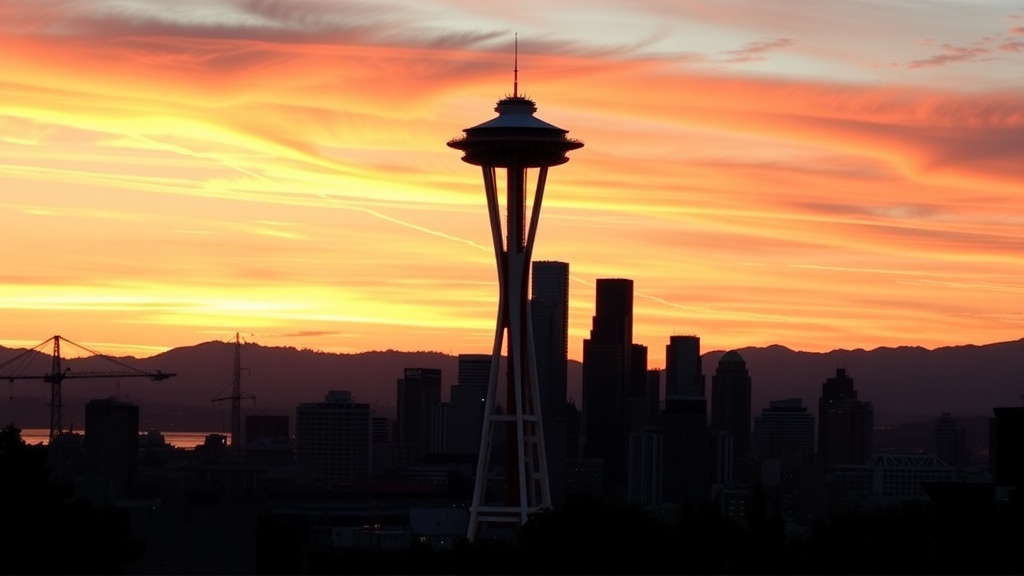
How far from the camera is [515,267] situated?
138625mm

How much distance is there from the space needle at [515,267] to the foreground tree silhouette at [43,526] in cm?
6290

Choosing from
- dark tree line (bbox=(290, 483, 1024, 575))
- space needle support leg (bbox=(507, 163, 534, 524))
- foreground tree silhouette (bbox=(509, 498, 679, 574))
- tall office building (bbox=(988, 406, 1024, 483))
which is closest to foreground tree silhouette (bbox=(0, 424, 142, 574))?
dark tree line (bbox=(290, 483, 1024, 575))

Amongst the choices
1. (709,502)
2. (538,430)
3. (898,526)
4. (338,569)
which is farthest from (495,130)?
(709,502)

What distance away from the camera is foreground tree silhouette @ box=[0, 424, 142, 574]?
68875 millimetres

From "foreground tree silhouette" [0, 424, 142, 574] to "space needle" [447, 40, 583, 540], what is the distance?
2476 inches

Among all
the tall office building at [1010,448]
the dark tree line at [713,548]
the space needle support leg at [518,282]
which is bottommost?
Result: the dark tree line at [713,548]

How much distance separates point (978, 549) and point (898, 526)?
34.4m

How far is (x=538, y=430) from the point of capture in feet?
486

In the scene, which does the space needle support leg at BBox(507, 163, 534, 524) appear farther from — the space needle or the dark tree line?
the dark tree line

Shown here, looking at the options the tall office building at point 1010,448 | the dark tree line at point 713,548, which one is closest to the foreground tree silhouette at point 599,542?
the dark tree line at point 713,548

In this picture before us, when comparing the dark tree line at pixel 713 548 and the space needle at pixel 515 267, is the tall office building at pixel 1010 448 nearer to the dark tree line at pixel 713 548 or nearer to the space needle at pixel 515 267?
the dark tree line at pixel 713 548

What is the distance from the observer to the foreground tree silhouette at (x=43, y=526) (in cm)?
6888

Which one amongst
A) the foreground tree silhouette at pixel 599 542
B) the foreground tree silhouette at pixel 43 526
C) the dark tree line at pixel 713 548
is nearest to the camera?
the foreground tree silhouette at pixel 43 526

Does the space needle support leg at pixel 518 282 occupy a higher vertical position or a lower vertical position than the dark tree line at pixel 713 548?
higher
